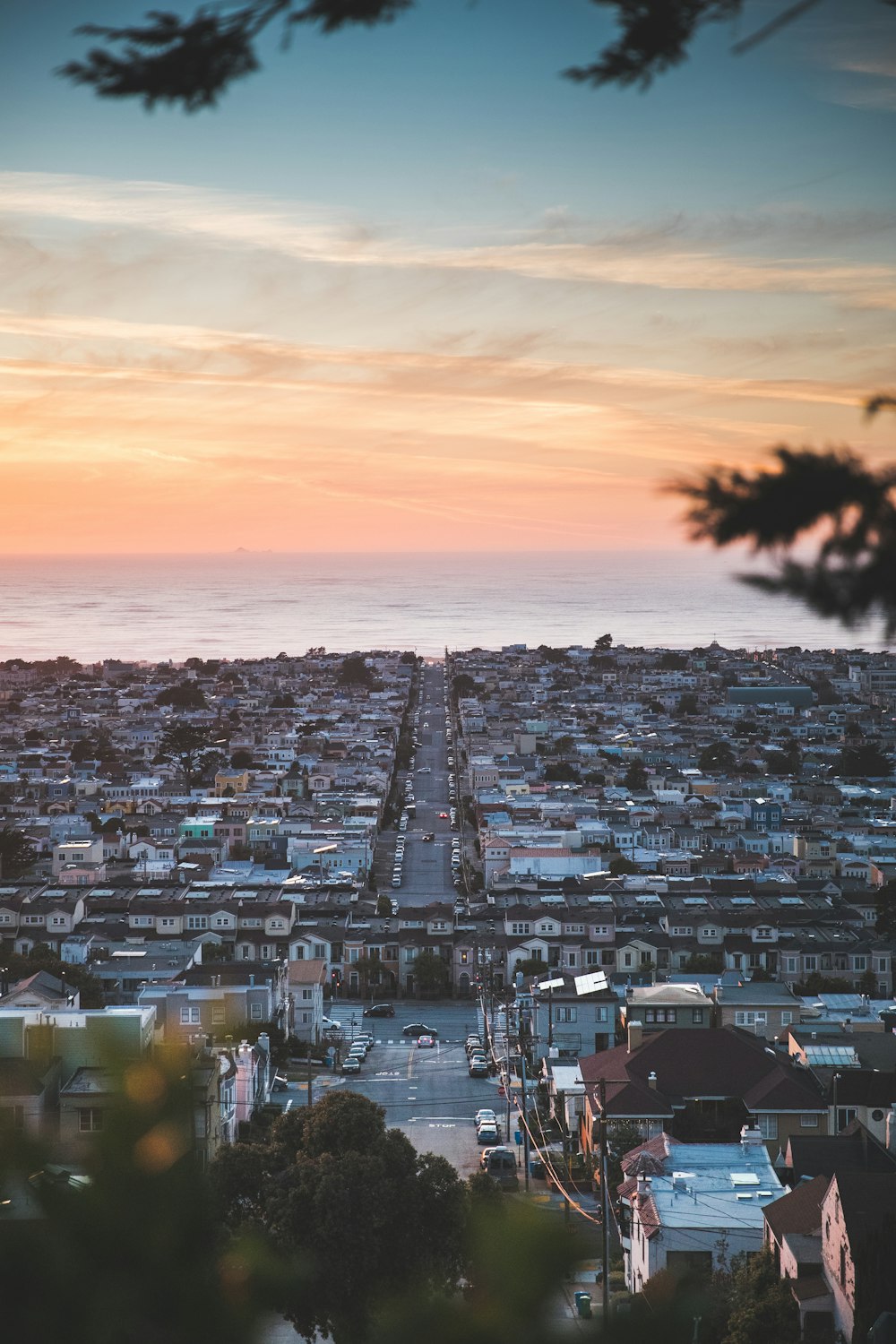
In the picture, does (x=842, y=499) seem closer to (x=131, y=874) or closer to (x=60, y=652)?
(x=131, y=874)

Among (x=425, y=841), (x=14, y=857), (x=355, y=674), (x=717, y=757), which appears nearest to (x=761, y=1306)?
(x=14, y=857)

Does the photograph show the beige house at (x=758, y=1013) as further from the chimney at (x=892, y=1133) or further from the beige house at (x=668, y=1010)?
the chimney at (x=892, y=1133)

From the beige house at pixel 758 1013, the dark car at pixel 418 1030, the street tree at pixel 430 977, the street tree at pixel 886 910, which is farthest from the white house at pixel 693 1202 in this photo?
the street tree at pixel 886 910

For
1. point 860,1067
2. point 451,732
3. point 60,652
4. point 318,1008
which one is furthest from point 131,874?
point 60,652

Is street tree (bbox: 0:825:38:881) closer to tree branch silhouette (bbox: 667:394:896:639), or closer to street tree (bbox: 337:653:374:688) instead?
tree branch silhouette (bbox: 667:394:896:639)

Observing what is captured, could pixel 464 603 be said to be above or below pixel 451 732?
above

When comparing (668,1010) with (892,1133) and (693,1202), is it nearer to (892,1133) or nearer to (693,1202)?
(892,1133)
